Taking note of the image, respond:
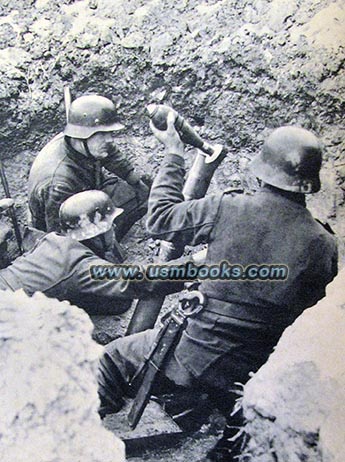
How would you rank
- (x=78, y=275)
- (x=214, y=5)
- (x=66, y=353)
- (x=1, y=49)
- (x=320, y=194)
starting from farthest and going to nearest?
(x=1, y=49)
(x=214, y=5)
(x=320, y=194)
(x=78, y=275)
(x=66, y=353)

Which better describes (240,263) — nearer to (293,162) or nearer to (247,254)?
(247,254)

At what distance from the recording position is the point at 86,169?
309 cm

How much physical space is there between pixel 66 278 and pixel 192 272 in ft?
1.80

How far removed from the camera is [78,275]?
8.38 ft

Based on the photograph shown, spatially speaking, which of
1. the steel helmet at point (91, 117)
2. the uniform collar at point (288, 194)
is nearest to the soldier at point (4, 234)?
the steel helmet at point (91, 117)

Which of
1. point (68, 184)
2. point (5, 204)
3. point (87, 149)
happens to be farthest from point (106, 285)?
point (5, 204)

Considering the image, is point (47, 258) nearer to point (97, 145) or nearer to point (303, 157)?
point (97, 145)

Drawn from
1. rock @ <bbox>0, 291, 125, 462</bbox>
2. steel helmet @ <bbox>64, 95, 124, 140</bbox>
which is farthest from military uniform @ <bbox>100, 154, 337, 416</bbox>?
steel helmet @ <bbox>64, 95, 124, 140</bbox>

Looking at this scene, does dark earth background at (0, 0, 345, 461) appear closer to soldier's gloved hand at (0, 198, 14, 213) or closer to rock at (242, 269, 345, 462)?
soldier's gloved hand at (0, 198, 14, 213)

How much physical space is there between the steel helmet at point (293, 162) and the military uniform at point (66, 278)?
2.15 ft

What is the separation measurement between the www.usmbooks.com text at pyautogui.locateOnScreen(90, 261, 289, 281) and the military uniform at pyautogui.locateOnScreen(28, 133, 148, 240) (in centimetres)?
53

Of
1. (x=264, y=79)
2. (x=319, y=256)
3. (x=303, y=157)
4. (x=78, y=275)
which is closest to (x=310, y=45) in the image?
(x=264, y=79)

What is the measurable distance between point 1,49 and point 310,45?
171 centimetres

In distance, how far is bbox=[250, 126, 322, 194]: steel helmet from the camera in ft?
7.16
